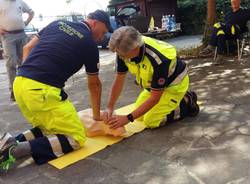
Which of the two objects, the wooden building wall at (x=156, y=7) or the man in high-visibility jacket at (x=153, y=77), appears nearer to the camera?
the man in high-visibility jacket at (x=153, y=77)

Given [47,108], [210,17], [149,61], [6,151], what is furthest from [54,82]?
[210,17]

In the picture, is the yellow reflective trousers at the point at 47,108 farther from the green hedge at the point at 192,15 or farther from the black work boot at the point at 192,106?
the green hedge at the point at 192,15

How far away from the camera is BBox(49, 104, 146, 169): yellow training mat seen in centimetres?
322

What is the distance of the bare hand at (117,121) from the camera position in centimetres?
349

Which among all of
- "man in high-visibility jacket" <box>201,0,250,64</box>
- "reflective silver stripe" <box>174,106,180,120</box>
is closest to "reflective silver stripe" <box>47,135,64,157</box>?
"reflective silver stripe" <box>174,106,180,120</box>

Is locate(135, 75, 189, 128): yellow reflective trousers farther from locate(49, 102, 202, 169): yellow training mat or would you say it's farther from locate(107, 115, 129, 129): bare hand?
locate(107, 115, 129, 129): bare hand

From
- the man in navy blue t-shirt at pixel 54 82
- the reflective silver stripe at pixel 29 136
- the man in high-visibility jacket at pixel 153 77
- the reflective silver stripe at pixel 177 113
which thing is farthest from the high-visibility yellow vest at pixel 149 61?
the reflective silver stripe at pixel 29 136

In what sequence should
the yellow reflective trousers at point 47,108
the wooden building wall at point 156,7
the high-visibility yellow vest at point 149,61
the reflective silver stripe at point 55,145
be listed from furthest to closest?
the wooden building wall at point 156,7 < the high-visibility yellow vest at point 149,61 < the reflective silver stripe at point 55,145 < the yellow reflective trousers at point 47,108

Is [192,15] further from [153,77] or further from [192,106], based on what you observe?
[153,77]

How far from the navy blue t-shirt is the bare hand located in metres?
0.49

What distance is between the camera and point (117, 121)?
138 inches

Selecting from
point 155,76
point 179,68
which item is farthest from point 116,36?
point 179,68

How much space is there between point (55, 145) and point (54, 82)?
528 mm

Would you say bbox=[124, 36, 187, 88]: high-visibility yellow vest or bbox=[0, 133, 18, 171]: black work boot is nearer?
bbox=[0, 133, 18, 171]: black work boot
